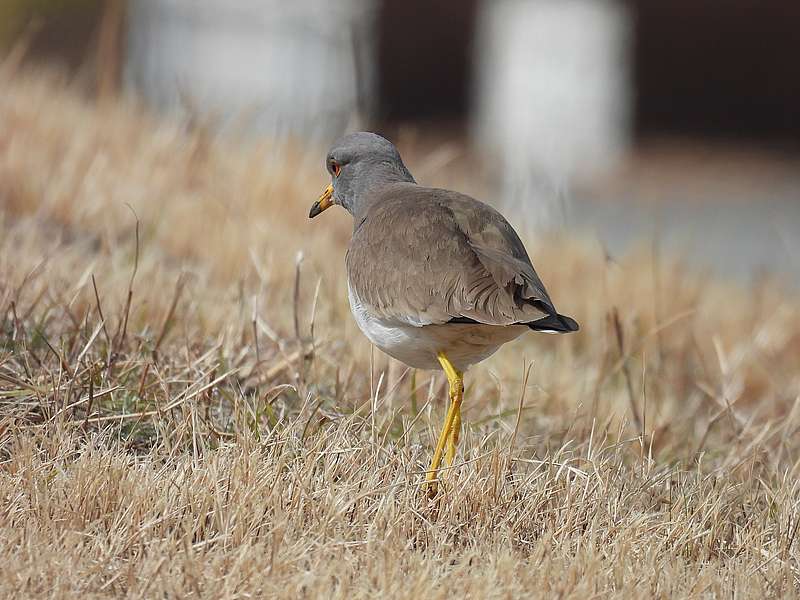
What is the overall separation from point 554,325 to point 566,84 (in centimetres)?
1235

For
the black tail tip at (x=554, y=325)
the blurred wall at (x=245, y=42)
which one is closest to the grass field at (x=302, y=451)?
the black tail tip at (x=554, y=325)

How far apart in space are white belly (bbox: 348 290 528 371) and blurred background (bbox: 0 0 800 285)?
14.7 feet

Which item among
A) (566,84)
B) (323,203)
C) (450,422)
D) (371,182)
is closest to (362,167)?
(371,182)

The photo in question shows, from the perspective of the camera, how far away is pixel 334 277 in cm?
514

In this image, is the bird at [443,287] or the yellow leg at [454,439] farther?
the yellow leg at [454,439]

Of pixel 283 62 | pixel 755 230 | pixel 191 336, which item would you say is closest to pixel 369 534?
pixel 191 336

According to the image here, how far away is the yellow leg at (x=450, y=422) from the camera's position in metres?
3.23

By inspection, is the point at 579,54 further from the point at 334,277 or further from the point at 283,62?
the point at 334,277

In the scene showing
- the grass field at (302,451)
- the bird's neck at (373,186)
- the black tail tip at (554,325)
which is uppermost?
the bird's neck at (373,186)

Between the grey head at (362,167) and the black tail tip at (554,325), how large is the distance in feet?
2.92

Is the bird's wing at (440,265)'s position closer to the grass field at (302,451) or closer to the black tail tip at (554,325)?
the black tail tip at (554,325)

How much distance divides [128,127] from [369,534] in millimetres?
4497

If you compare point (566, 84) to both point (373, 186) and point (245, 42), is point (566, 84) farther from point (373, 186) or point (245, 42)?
point (373, 186)

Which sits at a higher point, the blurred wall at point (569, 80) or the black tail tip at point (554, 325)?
the black tail tip at point (554, 325)
